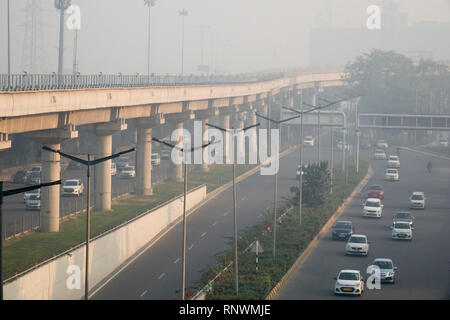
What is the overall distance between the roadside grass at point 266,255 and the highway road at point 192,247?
129 centimetres

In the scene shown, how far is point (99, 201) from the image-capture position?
72.9 meters

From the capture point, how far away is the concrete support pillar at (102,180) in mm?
72875

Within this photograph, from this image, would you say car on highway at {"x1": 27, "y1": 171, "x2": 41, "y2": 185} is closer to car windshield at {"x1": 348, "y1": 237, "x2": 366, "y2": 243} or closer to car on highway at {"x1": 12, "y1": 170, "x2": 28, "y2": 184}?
car on highway at {"x1": 12, "y1": 170, "x2": 28, "y2": 184}

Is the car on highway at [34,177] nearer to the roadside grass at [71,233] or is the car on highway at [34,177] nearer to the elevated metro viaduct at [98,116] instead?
the elevated metro viaduct at [98,116]

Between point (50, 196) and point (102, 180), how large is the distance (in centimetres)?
1210

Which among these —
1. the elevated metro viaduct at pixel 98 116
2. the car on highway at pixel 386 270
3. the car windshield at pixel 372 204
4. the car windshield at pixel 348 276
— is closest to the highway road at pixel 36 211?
the elevated metro viaduct at pixel 98 116

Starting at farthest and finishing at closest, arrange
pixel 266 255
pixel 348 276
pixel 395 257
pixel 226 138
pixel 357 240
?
pixel 226 138 < pixel 357 240 < pixel 395 257 < pixel 266 255 < pixel 348 276

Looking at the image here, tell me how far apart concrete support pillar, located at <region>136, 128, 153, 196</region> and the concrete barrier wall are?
11.2 m

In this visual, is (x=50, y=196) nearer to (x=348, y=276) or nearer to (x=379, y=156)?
(x=348, y=276)

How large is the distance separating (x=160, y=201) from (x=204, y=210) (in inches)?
162

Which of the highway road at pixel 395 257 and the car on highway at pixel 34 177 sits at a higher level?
the car on highway at pixel 34 177

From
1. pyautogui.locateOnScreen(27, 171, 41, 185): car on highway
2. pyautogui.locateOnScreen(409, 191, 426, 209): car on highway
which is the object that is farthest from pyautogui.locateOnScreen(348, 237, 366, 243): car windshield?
pyautogui.locateOnScreen(27, 171, 41, 185): car on highway

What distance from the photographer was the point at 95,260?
2072 inches

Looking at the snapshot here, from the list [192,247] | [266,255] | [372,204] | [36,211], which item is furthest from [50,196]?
[372,204]
